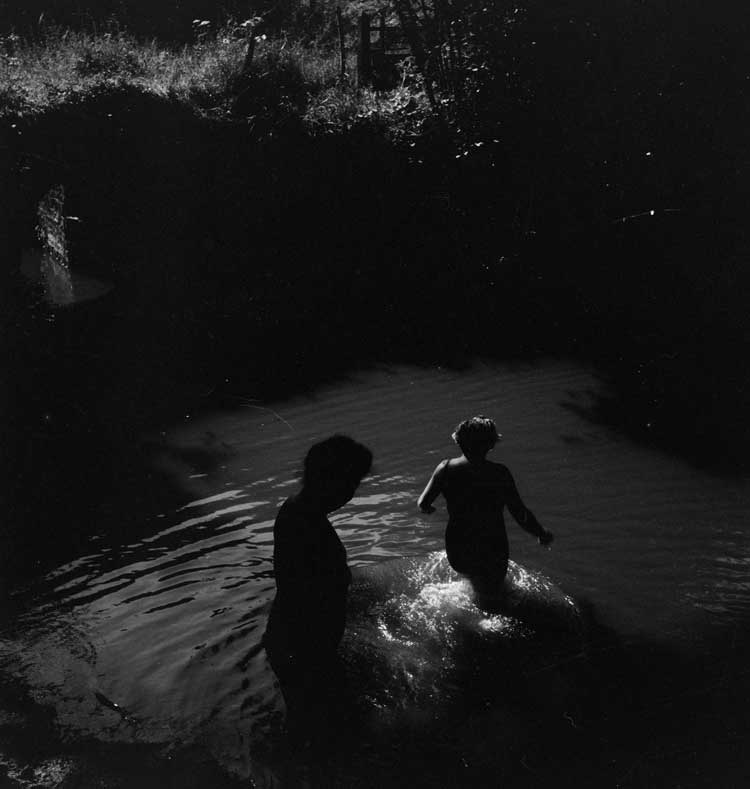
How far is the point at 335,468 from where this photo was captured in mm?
4074

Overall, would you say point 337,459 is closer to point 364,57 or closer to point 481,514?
point 481,514

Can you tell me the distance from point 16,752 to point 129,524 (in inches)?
108

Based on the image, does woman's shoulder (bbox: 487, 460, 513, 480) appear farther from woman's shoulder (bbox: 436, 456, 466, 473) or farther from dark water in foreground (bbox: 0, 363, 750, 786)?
dark water in foreground (bbox: 0, 363, 750, 786)

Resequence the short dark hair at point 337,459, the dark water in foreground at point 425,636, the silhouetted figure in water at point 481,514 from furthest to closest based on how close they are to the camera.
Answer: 1. the silhouetted figure in water at point 481,514
2. the dark water in foreground at point 425,636
3. the short dark hair at point 337,459

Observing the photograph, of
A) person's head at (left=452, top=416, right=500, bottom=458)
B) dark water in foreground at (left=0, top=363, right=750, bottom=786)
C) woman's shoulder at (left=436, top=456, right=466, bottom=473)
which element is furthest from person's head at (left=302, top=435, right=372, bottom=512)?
woman's shoulder at (left=436, top=456, right=466, bottom=473)

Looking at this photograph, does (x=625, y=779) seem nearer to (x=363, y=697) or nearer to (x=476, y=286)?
(x=363, y=697)

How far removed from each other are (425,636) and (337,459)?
5.98ft

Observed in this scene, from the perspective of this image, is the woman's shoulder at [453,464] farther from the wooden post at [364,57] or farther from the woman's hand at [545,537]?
the wooden post at [364,57]

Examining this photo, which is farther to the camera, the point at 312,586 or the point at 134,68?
the point at 134,68

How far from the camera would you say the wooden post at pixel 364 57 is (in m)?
16.0

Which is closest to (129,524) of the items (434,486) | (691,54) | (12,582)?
(12,582)

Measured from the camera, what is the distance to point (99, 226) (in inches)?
499

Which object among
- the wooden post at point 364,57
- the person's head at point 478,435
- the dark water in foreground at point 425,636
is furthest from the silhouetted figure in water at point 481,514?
the wooden post at point 364,57

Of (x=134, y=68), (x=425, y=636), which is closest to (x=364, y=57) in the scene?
Answer: (x=134, y=68)
